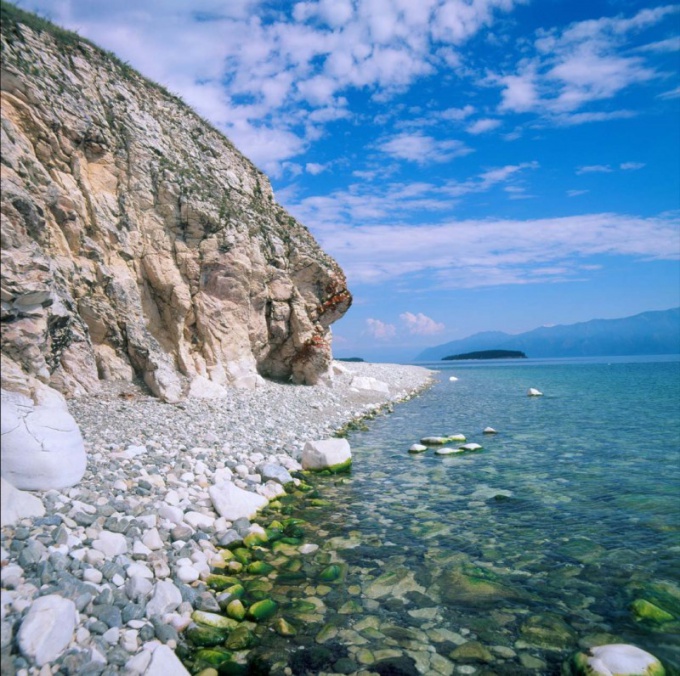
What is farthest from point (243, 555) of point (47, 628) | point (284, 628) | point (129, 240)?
point (129, 240)

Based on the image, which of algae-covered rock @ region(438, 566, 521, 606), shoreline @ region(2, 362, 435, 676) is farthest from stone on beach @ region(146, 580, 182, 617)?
algae-covered rock @ region(438, 566, 521, 606)

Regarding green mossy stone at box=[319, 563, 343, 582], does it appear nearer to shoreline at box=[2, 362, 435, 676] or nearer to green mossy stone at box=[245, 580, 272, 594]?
green mossy stone at box=[245, 580, 272, 594]

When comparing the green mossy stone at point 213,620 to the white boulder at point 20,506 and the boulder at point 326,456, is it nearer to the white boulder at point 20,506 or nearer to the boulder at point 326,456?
the white boulder at point 20,506

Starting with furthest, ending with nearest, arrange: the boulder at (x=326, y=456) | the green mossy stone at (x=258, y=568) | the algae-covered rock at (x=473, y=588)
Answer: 1. the boulder at (x=326, y=456)
2. the green mossy stone at (x=258, y=568)
3. the algae-covered rock at (x=473, y=588)

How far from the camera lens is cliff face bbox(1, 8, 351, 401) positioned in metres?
10.9

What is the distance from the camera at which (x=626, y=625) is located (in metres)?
5.45

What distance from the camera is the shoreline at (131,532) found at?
454cm

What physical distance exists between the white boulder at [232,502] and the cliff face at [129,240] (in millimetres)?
4084

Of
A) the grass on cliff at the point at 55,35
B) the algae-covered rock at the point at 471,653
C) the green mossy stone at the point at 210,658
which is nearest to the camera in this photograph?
the green mossy stone at the point at 210,658

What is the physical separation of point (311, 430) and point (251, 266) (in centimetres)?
1010

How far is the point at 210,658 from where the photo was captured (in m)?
4.89

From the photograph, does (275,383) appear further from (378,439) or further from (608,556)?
(608,556)

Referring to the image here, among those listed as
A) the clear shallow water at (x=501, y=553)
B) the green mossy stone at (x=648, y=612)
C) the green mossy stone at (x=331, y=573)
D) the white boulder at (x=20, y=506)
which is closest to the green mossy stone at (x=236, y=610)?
the clear shallow water at (x=501, y=553)

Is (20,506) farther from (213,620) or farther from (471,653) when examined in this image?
(471,653)
